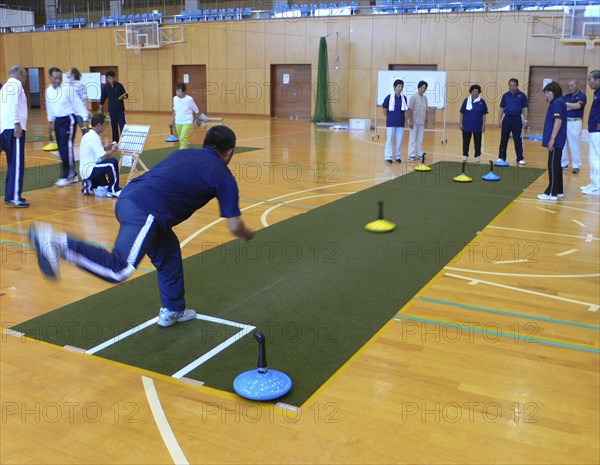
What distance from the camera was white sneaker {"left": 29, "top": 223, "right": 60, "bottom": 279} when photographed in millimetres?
3586

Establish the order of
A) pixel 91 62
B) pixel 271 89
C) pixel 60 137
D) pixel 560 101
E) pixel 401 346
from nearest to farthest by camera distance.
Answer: pixel 401 346 < pixel 560 101 < pixel 60 137 < pixel 271 89 < pixel 91 62

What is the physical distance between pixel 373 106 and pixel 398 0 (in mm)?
4159

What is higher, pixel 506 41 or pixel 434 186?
pixel 506 41

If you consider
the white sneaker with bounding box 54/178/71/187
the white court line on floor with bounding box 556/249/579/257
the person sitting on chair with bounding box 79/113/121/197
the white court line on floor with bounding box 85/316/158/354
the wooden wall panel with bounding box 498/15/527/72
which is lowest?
the white court line on floor with bounding box 85/316/158/354

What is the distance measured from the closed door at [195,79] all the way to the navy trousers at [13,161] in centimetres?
1928

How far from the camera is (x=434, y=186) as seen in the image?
10.7m

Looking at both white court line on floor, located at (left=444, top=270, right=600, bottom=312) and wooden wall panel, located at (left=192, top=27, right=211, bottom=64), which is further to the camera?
wooden wall panel, located at (left=192, top=27, right=211, bottom=64)

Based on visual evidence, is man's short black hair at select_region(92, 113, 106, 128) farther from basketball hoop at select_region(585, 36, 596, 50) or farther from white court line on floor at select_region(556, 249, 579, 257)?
basketball hoop at select_region(585, 36, 596, 50)

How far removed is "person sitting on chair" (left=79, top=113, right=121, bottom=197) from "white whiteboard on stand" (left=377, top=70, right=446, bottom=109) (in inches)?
453

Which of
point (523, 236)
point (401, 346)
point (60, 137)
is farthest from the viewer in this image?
point (60, 137)

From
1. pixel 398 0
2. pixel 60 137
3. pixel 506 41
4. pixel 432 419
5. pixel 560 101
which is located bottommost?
pixel 432 419

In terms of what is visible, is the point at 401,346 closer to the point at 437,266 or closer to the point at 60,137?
the point at 437,266

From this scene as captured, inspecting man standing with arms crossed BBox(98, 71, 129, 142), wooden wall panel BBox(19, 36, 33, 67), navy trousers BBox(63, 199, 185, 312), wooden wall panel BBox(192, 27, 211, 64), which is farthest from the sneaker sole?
wooden wall panel BBox(19, 36, 33, 67)

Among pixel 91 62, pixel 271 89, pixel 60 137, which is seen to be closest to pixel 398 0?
pixel 271 89
